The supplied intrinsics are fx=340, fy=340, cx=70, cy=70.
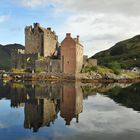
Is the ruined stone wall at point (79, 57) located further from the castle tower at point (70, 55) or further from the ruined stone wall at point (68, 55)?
the ruined stone wall at point (68, 55)

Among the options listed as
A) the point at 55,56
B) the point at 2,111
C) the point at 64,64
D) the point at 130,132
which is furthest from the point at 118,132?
the point at 55,56

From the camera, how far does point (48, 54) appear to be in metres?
111

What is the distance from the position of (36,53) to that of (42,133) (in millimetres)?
83720

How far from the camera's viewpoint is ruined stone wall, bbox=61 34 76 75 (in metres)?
102

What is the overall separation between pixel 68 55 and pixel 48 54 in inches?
416

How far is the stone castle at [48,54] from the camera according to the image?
102m

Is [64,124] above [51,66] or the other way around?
the other way around

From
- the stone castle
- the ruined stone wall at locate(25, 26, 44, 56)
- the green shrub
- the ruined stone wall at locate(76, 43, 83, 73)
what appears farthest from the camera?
the ruined stone wall at locate(25, 26, 44, 56)

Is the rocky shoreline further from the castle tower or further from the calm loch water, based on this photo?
the calm loch water

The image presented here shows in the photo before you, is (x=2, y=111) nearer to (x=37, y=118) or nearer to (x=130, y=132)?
(x=37, y=118)

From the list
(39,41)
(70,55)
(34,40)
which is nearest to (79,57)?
(70,55)

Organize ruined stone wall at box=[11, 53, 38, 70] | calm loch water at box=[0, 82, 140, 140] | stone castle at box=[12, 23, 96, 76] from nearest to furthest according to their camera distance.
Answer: calm loch water at box=[0, 82, 140, 140] → stone castle at box=[12, 23, 96, 76] → ruined stone wall at box=[11, 53, 38, 70]

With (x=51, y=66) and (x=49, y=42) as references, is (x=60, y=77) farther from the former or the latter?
(x=49, y=42)

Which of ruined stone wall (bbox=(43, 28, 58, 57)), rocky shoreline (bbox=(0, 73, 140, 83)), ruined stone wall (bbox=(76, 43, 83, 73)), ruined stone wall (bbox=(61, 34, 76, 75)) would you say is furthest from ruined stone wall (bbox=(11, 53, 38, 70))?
ruined stone wall (bbox=(76, 43, 83, 73))
